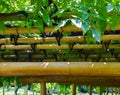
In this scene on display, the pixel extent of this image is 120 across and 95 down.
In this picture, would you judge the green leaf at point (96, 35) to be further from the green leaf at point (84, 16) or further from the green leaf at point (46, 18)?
the green leaf at point (46, 18)

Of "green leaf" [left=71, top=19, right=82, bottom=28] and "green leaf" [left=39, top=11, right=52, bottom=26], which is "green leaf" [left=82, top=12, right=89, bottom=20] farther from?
"green leaf" [left=39, top=11, right=52, bottom=26]

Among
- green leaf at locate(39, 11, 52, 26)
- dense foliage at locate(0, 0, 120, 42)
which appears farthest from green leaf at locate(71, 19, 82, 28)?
green leaf at locate(39, 11, 52, 26)

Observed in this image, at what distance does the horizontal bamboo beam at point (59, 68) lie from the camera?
2523mm

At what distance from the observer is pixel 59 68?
269cm

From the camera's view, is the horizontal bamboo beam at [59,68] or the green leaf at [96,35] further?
the horizontal bamboo beam at [59,68]

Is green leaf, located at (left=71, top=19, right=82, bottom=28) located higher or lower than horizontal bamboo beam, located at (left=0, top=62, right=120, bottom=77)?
higher

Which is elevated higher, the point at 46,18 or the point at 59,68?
the point at 46,18

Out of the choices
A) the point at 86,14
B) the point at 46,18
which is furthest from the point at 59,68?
the point at 86,14

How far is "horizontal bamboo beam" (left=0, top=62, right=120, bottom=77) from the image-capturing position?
252cm

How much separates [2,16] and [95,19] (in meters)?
0.73

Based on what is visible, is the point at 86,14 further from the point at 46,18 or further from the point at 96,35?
Answer: the point at 46,18

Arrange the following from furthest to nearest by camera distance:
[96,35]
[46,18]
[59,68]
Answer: [59,68]
[46,18]
[96,35]

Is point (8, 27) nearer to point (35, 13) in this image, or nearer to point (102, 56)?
point (35, 13)

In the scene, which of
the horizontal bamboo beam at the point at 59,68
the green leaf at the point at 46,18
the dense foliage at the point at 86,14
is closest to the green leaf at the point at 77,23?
the dense foliage at the point at 86,14
